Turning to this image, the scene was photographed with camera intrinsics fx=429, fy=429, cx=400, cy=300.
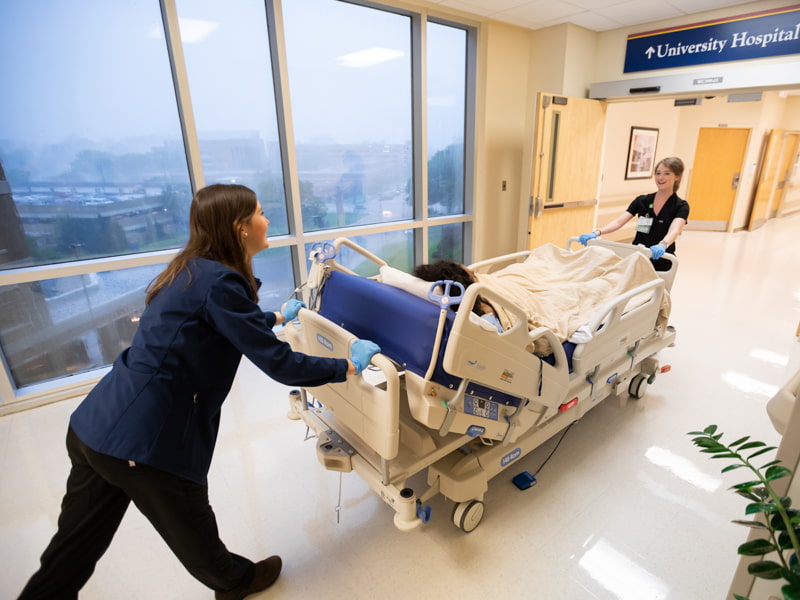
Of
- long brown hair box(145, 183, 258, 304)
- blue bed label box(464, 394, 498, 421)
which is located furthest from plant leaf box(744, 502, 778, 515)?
long brown hair box(145, 183, 258, 304)

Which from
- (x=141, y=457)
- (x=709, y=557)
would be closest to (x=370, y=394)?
(x=141, y=457)

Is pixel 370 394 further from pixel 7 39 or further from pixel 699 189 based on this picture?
pixel 699 189

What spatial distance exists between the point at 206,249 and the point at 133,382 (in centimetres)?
42

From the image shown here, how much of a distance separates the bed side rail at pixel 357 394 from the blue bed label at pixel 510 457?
62 cm

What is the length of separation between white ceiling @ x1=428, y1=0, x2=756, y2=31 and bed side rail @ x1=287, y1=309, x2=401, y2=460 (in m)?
3.59

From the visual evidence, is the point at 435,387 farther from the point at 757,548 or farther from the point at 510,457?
the point at 757,548

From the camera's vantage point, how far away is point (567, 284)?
2.53 meters

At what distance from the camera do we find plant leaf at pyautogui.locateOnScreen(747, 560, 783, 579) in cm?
73

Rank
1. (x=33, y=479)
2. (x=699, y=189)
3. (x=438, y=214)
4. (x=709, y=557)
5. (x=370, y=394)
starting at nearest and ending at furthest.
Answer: (x=370, y=394)
(x=709, y=557)
(x=33, y=479)
(x=438, y=214)
(x=699, y=189)

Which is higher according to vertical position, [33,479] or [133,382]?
[133,382]

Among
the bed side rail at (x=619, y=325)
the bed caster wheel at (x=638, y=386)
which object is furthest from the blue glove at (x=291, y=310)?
the bed caster wheel at (x=638, y=386)

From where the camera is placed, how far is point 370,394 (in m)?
1.53

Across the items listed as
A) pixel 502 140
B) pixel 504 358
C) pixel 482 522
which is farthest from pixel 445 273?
pixel 502 140

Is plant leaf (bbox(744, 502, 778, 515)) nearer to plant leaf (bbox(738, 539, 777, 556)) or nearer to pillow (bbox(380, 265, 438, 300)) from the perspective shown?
plant leaf (bbox(738, 539, 777, 556))
